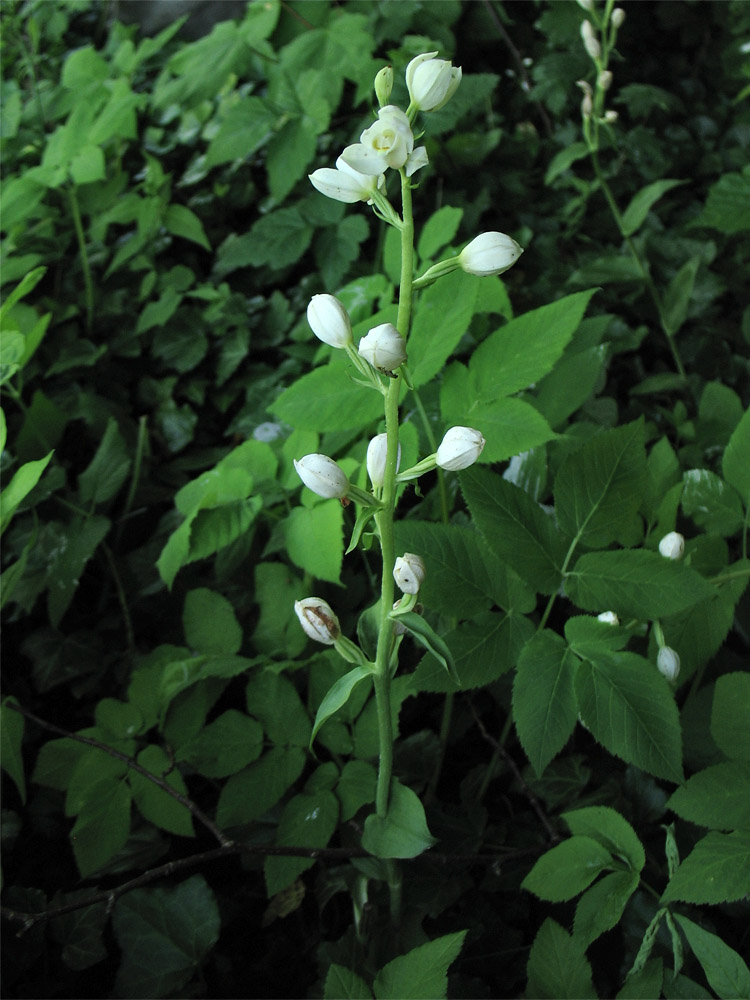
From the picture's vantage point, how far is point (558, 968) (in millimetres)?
783

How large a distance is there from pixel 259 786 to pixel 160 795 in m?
0.14

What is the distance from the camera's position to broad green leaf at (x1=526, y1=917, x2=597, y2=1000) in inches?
30.3

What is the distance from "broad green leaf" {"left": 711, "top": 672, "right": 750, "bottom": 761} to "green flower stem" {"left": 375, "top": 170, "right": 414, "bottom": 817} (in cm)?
36

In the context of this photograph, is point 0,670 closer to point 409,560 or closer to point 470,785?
point 470,785

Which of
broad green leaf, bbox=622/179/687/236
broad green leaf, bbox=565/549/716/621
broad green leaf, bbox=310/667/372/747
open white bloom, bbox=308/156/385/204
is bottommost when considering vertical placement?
broad green leaf, bbox=622/179/687/236

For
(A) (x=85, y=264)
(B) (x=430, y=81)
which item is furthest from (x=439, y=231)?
(A) (x=85, y=264)

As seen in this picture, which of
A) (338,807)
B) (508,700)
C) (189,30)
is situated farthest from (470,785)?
(189,30)

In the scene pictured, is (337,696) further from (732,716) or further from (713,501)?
(713,501)

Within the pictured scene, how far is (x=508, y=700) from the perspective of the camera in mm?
1093

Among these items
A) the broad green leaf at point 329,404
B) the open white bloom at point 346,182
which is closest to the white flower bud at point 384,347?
the open white bloom at point 346,182

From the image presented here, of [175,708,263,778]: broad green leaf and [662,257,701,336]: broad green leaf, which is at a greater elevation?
[175,708,263,778]: broad green leaf

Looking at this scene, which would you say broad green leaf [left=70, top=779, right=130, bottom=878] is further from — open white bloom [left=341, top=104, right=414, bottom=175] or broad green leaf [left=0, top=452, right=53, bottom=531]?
open white bloom [left=341, top=104, right=414, bottom=175]

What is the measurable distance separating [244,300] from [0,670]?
0.96 metres

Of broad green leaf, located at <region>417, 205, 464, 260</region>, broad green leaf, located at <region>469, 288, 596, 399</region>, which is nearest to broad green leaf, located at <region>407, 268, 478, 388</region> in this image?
broad green leaf, located at <region>469, 288, 596, 399</region>
